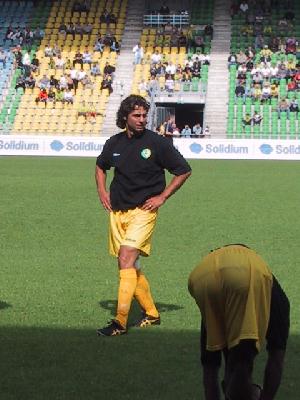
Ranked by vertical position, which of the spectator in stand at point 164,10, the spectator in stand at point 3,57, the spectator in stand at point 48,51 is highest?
the spectator in stand at point 164,10

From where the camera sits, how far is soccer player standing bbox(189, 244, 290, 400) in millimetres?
3818

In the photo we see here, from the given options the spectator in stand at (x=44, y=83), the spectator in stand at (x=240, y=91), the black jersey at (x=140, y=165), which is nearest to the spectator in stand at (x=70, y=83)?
the spectator in stand at (x=44, y=83)

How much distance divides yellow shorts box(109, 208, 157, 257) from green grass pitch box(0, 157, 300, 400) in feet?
2.28

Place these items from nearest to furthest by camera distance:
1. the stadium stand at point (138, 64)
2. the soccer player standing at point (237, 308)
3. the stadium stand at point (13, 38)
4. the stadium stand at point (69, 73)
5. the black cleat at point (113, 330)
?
the soccer player standing at point (237, 308)
the black cleat at point (113, 330)
the stadium stand at point (138, 64)
the stadium stand at point (69, 73)
the stadium stand at point (13, 38)

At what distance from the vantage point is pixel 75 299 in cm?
845

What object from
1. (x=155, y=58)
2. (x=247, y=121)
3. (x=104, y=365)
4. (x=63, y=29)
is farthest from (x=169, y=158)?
(x=63, y=29)

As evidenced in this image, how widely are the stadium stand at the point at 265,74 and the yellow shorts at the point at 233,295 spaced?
35347mm

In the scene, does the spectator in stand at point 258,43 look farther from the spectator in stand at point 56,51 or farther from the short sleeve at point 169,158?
the short sleeve at point 169,158

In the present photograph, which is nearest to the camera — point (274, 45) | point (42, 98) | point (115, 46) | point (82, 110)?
point (82, 110)

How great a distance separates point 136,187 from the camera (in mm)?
7320

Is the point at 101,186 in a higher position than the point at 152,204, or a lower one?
higher

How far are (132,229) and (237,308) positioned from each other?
342 cm

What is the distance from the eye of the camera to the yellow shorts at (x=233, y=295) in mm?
3822

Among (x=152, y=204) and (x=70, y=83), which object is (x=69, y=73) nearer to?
(x=70, y=83)
